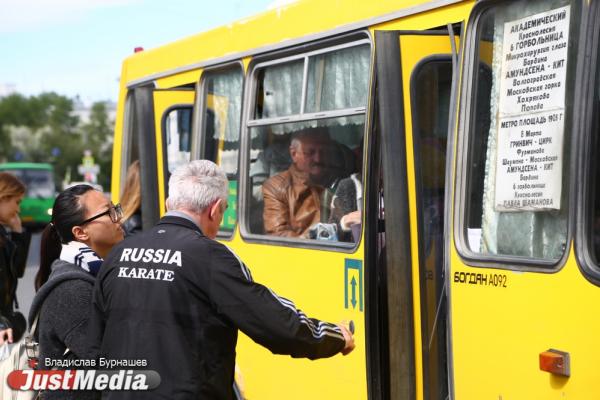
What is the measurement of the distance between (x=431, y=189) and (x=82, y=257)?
180cm

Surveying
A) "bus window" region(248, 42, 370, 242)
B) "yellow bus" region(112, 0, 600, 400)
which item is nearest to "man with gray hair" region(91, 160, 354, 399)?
"yellow bus" region(112, 0, 600, 400)

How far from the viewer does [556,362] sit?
154 inches

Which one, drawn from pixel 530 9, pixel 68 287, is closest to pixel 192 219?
pixel 68 287

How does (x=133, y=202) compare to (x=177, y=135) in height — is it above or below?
below

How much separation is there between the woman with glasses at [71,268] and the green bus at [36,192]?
34311 mm

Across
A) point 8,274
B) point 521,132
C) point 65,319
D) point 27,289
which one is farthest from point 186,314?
point 27,289

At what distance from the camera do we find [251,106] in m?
6.58

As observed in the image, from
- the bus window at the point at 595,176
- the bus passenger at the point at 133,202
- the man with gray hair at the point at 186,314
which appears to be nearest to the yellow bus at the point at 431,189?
the bus window at the point at 595,176

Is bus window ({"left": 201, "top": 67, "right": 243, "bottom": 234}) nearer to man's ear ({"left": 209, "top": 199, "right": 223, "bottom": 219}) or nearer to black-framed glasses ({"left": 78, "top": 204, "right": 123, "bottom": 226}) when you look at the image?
black-framed glasses ({"left": 78, "top": 204, "right": 123, "bottom": 226})

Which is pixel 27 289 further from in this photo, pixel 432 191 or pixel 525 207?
pixel 525 207

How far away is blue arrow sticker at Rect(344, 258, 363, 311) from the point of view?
528cm

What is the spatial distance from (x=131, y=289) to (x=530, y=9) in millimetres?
2032

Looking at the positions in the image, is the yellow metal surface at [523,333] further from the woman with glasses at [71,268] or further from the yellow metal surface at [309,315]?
the woman with glasses at [71,268]

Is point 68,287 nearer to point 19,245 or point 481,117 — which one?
point 481,117
